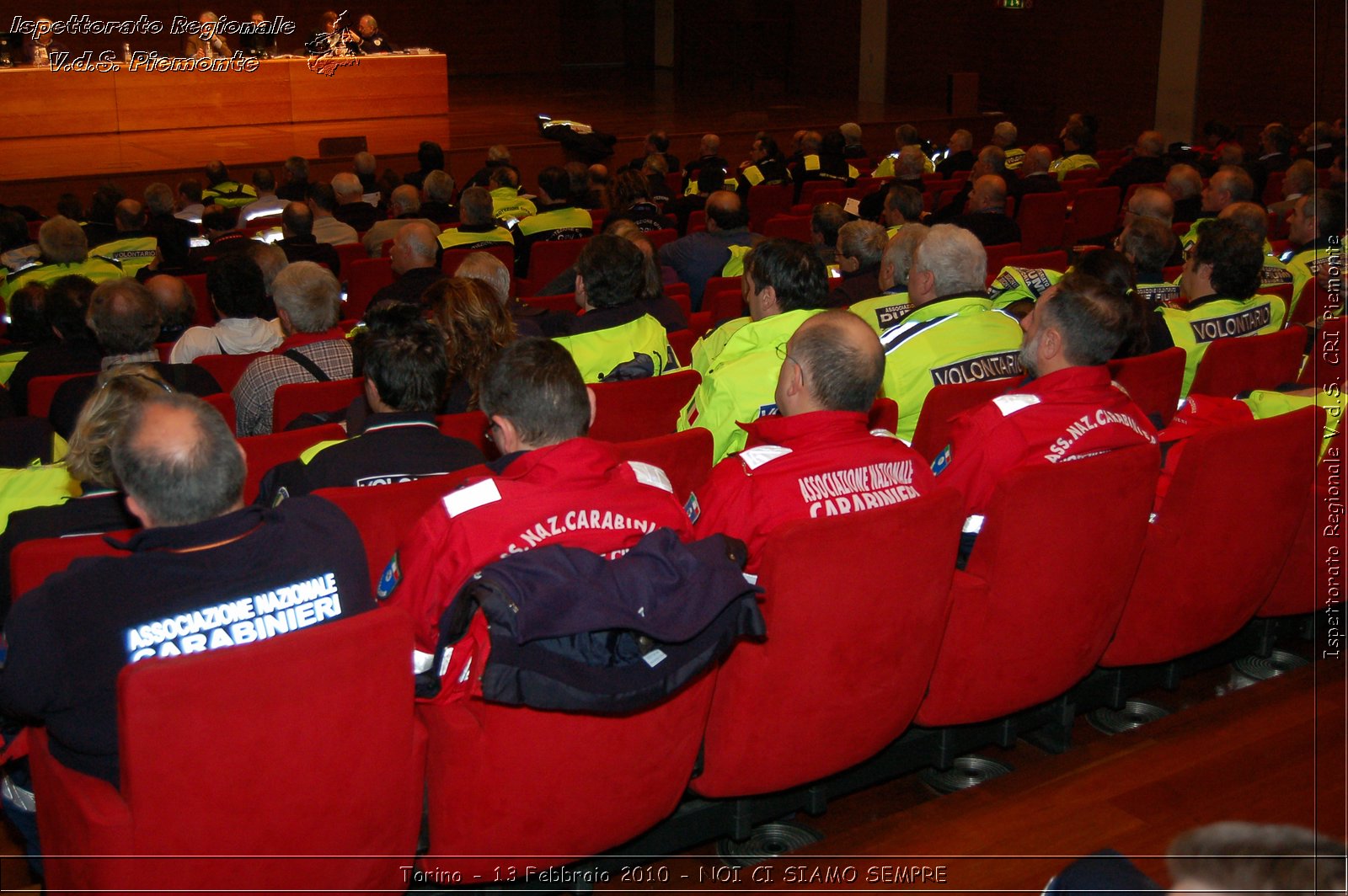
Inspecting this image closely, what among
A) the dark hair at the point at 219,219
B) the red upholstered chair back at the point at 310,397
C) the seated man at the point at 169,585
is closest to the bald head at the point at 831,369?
the seated man at the point at 169,585

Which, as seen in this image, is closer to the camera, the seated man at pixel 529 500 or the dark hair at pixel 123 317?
the seated man at pixel 529 500

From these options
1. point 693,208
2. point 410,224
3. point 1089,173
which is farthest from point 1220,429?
point 1089,173

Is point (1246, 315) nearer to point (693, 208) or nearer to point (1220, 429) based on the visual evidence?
point (1220, 429)

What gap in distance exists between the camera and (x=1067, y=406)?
264 cm

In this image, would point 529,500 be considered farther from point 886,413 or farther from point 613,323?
point 613,323

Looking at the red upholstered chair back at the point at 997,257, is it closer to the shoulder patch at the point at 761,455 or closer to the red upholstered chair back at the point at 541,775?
the shoulder patch at the point at 761,455

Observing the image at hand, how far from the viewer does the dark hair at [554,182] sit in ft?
24.1

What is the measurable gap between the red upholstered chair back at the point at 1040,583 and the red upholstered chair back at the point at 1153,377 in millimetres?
951

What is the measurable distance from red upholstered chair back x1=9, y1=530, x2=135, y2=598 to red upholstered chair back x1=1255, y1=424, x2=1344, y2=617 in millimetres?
2690

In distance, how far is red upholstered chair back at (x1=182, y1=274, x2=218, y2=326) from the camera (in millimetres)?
5941

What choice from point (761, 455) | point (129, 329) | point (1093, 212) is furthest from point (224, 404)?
point (1093, 212)

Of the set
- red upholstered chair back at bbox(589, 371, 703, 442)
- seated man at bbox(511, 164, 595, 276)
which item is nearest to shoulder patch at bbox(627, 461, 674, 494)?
red upholstered chair back at bbox(589, 371, 703, 442)

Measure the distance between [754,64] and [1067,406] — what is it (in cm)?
1794

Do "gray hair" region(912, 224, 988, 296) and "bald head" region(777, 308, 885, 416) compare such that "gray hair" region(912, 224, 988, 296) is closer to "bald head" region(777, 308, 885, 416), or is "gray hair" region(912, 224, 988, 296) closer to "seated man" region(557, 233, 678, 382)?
"seated man" region(557, 233, 678, 382)
